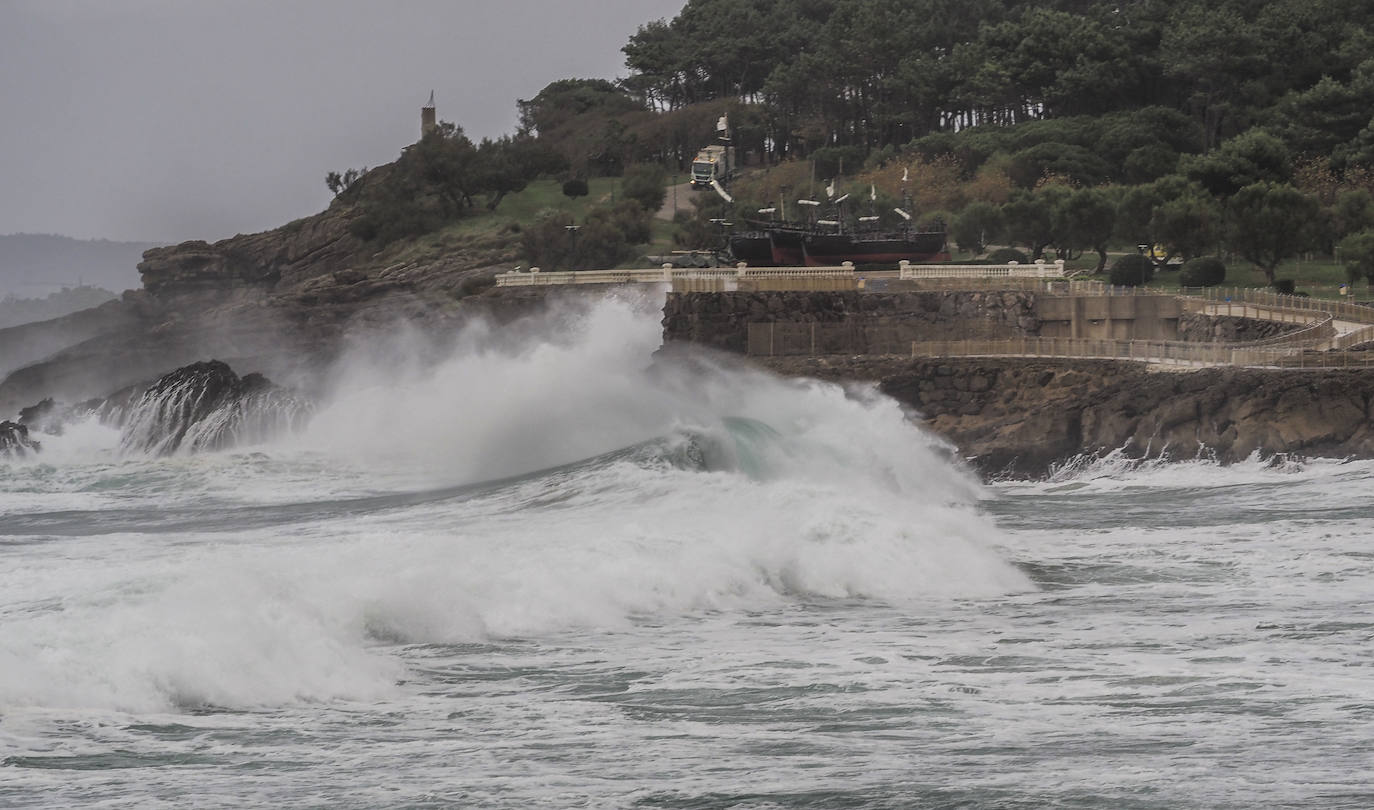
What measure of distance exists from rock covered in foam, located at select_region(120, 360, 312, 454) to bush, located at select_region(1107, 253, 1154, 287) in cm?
2595

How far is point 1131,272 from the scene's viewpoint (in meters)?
62.1

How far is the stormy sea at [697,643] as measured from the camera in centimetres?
1511

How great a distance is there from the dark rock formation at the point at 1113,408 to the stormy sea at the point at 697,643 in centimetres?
139

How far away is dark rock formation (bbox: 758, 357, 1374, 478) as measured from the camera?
129 ft

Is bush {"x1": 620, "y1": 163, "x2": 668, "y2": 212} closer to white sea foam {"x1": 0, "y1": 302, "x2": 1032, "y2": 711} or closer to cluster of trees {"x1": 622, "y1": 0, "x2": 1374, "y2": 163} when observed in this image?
cluster of trees {"x1": 622, "y1": 0, "x2": 1374, "y2": 163}

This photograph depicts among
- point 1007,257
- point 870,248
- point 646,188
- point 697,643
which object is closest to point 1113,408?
point 870,248

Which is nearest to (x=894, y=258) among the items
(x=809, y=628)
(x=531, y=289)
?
(x=531, y=289)

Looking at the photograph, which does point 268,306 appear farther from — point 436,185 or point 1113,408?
point 1113,408

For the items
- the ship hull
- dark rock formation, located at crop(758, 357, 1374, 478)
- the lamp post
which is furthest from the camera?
the lamp post

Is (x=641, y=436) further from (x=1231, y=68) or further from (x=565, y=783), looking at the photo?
(x=1231, y=68)

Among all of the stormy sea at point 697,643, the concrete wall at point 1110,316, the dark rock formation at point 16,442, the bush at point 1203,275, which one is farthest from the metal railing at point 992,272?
the dark rock formation at point 16,442

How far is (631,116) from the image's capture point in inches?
4547

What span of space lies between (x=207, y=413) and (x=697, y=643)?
33.0 metres

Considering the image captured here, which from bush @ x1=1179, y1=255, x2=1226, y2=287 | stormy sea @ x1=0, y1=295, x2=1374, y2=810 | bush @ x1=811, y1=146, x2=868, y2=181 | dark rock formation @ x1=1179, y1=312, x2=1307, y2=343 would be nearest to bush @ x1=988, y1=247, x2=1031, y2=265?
bush @ x1=1179, y1=255, x2=1226, y2=287
